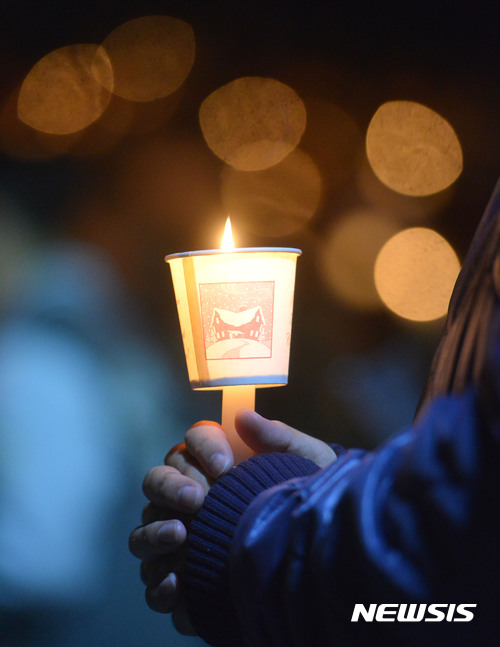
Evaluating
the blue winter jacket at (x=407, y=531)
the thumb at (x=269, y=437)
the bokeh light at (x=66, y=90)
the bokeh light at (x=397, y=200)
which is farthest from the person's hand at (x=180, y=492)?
the bokeh light at (x=66, y=90)

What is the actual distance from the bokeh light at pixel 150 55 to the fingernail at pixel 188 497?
1.48 metres

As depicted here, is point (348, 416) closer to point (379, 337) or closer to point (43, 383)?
Answer: point (379, 337)

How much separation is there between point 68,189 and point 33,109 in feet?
0.87

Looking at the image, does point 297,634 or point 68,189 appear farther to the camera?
point 68,189

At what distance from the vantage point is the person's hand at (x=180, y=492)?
722 millimetres

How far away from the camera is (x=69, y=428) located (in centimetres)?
182

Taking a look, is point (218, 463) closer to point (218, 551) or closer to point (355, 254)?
point (218, 551)

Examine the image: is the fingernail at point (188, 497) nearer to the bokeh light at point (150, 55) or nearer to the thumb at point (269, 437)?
the thumb at point (269, 437)

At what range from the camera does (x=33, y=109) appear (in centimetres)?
182

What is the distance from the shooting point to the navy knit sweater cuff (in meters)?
0.55

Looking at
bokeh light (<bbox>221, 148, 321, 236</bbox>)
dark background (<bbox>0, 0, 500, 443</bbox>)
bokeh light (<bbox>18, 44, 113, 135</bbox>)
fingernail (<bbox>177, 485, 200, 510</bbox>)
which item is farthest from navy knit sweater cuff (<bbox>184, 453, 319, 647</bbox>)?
bokeh light (<bbox>18, 44, 113, 135</bbox>)

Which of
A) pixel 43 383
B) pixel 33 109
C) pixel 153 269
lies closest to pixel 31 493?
pixel 43 383

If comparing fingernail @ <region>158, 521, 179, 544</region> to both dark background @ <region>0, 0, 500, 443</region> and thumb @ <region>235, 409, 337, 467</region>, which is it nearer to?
thumb @ <region>235, 409, 337, 467</region>

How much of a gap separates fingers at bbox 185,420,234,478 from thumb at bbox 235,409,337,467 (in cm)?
3
